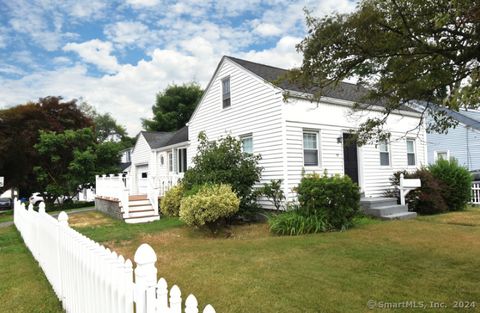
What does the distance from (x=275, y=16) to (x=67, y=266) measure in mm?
8466

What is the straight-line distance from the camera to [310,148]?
12273 millimetres

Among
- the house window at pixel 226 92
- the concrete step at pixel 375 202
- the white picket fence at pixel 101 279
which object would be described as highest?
the house window at pixel 226 92

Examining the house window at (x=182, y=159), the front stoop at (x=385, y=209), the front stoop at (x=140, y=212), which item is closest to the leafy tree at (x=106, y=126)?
the house window at (x=182, y=159)

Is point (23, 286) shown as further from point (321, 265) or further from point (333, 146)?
point (333, 146)

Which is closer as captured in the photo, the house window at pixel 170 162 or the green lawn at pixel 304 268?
the green lawn at pixel 304 268

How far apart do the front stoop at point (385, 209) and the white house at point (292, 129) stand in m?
1.18

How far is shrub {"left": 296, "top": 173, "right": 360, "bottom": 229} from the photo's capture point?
9555 mm

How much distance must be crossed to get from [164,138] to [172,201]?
406 inches

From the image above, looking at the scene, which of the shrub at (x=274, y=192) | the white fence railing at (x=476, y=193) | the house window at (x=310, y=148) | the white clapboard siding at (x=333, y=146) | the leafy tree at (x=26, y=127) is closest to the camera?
the shrub at (x=274, y=192)

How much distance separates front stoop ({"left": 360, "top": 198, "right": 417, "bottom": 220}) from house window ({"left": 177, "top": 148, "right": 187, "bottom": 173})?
933 centimetres

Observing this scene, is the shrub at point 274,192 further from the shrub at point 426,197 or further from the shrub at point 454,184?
the shrub at point 454,184

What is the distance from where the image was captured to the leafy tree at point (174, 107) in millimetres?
37719

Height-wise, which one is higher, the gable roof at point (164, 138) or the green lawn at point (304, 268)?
the gable roof at point (164, 138)

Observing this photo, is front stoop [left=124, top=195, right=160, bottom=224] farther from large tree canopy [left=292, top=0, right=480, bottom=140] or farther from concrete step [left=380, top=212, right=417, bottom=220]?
large tree canopy [left=292, top=0, right=480, bottom=140]
